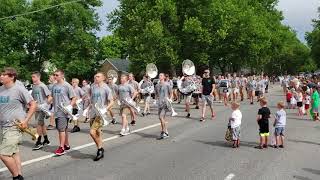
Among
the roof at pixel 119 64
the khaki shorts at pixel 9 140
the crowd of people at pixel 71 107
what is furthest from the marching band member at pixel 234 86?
the roof at pixel 119 64

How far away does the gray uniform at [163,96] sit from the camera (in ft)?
46.2

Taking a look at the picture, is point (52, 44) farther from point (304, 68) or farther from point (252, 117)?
point (304, 68)

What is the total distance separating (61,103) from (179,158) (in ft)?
8.97

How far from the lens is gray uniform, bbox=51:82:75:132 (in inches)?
434

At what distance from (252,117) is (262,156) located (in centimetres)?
847

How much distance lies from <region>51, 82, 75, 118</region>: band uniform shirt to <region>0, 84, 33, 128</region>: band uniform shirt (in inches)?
108

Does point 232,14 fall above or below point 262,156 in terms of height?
above

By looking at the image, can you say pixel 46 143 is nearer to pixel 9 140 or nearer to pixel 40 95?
pixel 40 95

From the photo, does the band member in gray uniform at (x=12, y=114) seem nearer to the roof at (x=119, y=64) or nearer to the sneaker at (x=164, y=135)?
the sneaker at (x=164, y=135)

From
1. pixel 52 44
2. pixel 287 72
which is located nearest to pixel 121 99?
pixel 52 44

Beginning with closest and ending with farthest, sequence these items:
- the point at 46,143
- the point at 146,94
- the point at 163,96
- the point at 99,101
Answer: the point at 99,101 → the point at 46,143 → the point at 163,96 → the point at 146,94

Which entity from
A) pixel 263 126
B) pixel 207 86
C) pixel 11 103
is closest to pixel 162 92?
pixel 263 126

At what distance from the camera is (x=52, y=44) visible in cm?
6369

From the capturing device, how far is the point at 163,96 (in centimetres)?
1438
